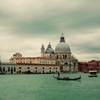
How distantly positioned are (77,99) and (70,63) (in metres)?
91.6

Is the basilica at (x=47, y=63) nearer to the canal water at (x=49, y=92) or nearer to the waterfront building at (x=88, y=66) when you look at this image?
the waterfront building at (x=88, y=66)

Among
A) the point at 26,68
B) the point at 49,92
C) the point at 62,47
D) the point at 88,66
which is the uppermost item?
the point at 62,47

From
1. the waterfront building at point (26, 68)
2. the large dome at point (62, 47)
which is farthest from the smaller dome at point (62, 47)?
A: the waterfront building at point (26, 68)

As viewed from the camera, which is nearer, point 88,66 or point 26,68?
point 26,68

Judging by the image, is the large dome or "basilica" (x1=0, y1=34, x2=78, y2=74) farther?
the large dome

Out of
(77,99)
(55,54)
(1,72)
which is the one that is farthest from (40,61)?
(77,99)

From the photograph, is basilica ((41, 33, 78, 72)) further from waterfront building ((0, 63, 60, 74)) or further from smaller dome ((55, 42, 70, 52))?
waterfront building ((0, 63, 60, 74))

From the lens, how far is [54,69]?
3981 inches

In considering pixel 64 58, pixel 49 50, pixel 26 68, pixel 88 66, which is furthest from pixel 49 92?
pixel 88 66

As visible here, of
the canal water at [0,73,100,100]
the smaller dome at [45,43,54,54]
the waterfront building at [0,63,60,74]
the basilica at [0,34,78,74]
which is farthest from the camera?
the smaller dome at [45,43,54,54]

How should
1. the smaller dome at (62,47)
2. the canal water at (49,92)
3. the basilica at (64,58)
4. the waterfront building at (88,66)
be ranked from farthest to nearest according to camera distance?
1. the waterfront building at (88,66)
2. the smaller dome at (62,47)
3. the basilica at (64,58)
4. the canal water at (49,92)

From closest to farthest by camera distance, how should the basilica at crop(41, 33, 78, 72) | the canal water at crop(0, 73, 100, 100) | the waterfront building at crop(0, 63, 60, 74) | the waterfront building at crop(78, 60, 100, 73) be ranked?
the canal water at crop(0, 73, 100, 100), the waterfront building at crop(0, 63, 60, 74), the basilica at crop(41, 33, 78, 72), the waterfront building at crop(78, 60, 100, 73)

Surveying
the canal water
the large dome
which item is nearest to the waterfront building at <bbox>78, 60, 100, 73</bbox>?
the large dome

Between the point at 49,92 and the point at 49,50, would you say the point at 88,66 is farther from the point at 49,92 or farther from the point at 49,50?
the point at 49,92
